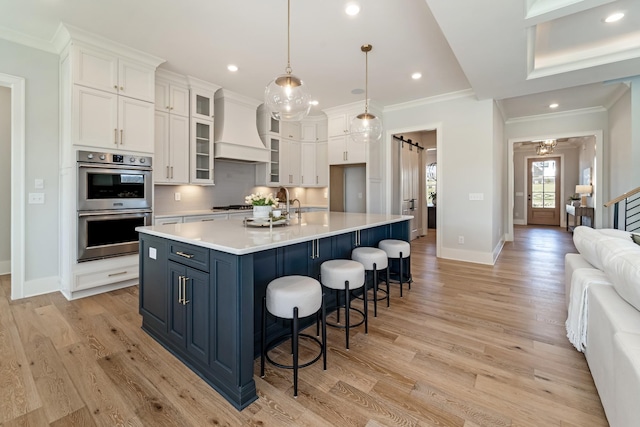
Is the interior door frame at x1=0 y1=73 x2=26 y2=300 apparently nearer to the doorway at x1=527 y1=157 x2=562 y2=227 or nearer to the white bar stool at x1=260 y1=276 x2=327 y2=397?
the white bar stool at x1=260 y1=276 x2=327 y2=397

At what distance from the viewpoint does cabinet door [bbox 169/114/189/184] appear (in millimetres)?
4207

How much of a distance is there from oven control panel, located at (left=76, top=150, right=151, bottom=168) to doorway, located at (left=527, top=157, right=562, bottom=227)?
11.7 m

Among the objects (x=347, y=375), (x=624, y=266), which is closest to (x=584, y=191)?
(x=624, y=266)

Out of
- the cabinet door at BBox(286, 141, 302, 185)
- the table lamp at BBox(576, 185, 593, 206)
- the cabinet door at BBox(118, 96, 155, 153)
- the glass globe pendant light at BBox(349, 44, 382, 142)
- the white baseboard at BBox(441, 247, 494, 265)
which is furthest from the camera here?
the table lamp at BBox(576, 185, 593, 206)

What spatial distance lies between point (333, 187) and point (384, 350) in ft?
14.7

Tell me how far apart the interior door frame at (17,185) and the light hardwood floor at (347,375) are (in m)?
0.36

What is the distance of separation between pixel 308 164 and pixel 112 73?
3.84m

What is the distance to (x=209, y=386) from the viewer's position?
1.76 m

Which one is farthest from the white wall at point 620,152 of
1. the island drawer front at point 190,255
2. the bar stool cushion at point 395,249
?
the island drawer front at point 190,255

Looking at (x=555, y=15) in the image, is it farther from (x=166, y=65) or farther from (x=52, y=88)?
(x=52, y=88)

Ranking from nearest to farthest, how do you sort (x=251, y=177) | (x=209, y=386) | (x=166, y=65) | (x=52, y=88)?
(x=209, y=386), (x=52, y=88), (x=166, y=65), (x=251, y=177)

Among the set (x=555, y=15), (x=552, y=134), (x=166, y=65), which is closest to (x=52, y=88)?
(x=166, y=65)

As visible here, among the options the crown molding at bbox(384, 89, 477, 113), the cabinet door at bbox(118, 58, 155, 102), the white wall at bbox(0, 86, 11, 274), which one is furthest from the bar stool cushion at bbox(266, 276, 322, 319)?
the white wall at bbox(0, 86, 11, 274)

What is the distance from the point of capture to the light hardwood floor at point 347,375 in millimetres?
1529
